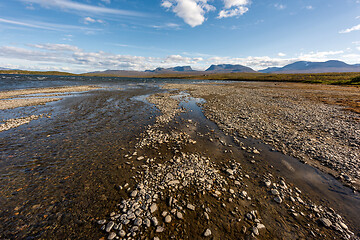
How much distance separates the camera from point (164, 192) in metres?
7.34

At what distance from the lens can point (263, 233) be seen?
5.54m

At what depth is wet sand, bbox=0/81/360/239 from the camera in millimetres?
5633

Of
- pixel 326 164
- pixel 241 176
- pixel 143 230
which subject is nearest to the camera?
pixel 143 230

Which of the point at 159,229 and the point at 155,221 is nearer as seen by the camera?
the point at 159,229

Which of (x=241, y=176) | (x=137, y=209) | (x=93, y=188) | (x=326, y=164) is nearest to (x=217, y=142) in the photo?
(x=241, y=176)

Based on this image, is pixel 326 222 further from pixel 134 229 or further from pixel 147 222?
pixel 134 229

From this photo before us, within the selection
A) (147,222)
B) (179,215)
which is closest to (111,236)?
(147,222)

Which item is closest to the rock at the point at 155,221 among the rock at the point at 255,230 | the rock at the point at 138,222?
the rock at the point at 138,222

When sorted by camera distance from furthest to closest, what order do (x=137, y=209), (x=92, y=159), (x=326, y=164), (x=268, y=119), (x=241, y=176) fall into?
(x=268, y=119), (x=92, y=159), (x=326, y=164), (x=241, y=176), (x=137, y=209)

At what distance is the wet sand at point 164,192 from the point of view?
5.63m

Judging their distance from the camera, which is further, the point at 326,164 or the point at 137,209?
the point at 326,164

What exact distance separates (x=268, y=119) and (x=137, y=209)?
64.4 ft

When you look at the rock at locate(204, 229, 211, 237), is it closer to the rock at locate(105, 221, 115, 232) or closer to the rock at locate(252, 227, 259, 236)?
the rock at locate(252, 227, 259, 236)

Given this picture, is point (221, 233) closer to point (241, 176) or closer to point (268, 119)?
point (241, 176)
